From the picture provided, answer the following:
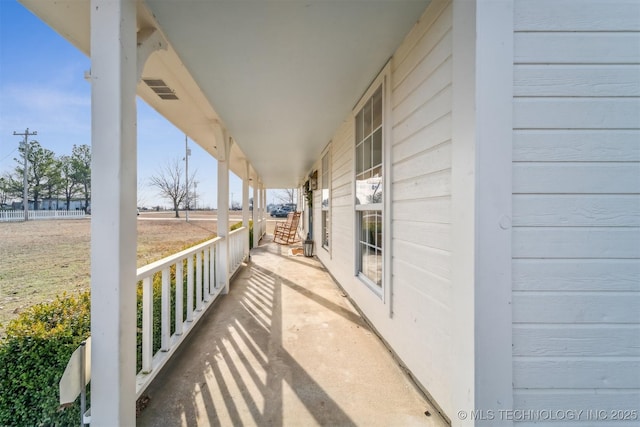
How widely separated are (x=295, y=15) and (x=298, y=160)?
4.81m

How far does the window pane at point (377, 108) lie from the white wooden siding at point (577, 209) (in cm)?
135

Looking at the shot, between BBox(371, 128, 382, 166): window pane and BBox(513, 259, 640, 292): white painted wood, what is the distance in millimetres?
1584

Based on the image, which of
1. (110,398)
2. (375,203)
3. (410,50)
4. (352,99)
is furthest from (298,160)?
(110,398)

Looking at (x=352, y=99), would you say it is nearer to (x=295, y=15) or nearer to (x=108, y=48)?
(x=295, y=15)

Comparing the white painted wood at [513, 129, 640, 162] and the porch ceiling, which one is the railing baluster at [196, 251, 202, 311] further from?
the white painted wood at [513, 129, 640, 162]

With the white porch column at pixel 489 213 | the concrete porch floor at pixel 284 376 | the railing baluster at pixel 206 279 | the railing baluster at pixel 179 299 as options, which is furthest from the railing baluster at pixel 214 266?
the white porch column at pixel 489 213

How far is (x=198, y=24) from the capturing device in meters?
1.60

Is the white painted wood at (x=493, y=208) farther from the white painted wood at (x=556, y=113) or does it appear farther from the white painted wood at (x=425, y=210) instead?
the white painted wood at (x=425, y=210)

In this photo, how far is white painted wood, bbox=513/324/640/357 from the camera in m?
1.16

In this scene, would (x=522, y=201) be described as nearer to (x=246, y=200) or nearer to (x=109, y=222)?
(x=109, y=222)

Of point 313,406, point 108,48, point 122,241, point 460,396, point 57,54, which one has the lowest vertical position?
point 313,406

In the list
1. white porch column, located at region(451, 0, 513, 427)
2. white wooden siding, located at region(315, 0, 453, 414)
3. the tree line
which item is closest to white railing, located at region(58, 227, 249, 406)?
white wooden siding, located at region(315, 0, 453, 414)

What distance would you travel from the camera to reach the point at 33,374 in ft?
4.47

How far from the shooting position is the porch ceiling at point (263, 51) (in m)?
1.49
